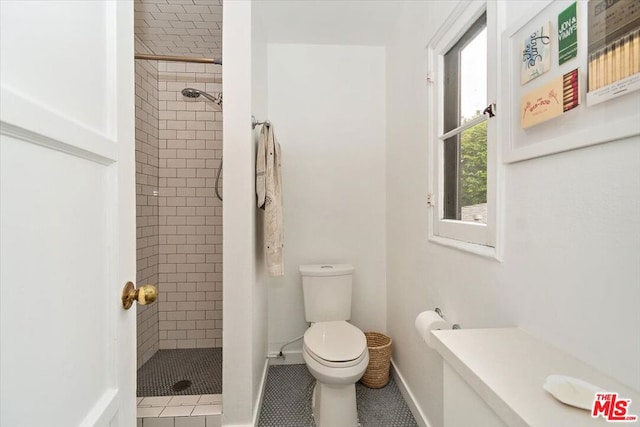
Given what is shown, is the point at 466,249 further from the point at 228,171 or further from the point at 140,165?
the point at 140,165

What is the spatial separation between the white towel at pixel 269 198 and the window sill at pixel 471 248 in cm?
86

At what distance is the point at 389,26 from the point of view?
6.83ft


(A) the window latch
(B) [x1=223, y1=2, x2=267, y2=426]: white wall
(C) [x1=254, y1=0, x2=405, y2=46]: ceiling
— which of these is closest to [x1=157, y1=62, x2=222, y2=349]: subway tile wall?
(C) [x1=254, y1=0, x2=405, y2=46]: ceiling

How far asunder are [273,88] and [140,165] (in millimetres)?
1137

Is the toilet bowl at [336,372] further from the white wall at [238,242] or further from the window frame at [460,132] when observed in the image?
the window frame at [460,132]

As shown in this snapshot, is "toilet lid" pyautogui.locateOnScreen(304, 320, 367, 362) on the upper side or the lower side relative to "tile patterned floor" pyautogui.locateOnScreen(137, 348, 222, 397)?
upper

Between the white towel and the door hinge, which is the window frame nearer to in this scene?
the door hinge

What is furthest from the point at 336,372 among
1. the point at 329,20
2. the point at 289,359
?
the point at 329,20

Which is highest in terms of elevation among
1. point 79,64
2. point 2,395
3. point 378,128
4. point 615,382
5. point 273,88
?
point 273,88

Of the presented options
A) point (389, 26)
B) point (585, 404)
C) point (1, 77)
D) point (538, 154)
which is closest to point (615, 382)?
point (585, 404)

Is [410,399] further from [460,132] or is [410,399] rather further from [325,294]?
[460,132]

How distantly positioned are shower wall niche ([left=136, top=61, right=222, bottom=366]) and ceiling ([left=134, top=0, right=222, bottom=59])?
0.40 feet

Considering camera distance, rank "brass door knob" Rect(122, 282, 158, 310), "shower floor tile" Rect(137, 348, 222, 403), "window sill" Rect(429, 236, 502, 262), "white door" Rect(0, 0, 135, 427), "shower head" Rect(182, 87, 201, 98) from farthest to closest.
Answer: "shower head" Rect(182, 87, 201, 98), "shower floor tile" Rect(137, 348, 222, 403), "window sill" Rect(429, 236, 502, 262), "brass door knob" Rect(122, 282, 158, 310), "white door" Rect(0, 0, 135, 427)

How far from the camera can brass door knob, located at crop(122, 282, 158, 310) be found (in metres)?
0.67
